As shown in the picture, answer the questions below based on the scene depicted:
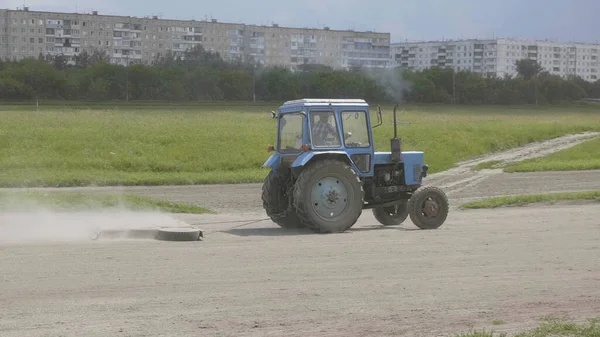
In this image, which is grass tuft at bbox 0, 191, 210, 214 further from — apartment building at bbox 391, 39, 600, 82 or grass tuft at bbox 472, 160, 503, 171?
apartment building at bbox 391, 39, 600, 82

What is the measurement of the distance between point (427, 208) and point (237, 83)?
3824 centimetres

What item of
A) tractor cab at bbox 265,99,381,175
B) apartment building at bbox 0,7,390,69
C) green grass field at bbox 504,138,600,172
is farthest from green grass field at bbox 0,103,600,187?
tractor cab at bbox 265,99,381,175

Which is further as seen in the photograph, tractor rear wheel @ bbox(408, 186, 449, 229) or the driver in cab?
tractor rear wheel @ bbox(408, 186, 449, 229)

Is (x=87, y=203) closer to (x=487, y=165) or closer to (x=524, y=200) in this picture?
(x=524, y=200)

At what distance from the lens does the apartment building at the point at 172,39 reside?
185 feet

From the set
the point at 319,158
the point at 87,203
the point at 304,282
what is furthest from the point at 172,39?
the point at 304,282

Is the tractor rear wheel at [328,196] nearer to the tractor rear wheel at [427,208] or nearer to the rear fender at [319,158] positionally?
the rear fender at [319,158]

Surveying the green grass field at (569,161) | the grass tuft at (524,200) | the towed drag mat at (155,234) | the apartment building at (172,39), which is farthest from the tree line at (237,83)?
the towed drag mat at (155,234)

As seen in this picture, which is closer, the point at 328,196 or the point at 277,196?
the point at 328,196

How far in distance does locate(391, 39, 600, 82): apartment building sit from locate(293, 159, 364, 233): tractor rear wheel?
95033 millimetres

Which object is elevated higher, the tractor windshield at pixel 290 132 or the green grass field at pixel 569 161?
the tractor windshield at pixel 290 132

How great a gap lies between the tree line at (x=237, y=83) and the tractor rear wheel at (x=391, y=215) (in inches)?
774

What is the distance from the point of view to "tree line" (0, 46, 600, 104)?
151 ft

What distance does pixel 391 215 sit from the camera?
20438mm
